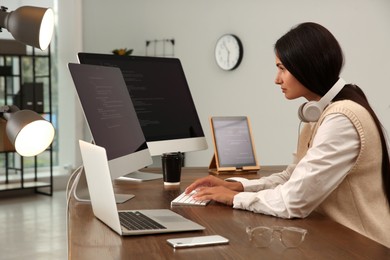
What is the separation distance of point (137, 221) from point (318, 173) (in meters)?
0.51

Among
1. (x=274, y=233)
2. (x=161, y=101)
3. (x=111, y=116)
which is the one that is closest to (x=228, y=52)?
(x=161, y=101)

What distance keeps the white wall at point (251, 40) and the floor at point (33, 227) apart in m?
1.78

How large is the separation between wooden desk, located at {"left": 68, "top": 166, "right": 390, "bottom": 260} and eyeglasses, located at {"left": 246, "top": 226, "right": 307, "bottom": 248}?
16 millimetres

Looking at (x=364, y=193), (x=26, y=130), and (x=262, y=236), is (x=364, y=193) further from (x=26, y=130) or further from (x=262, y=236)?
(x=26, y=130)

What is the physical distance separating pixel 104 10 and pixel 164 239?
18.0 ft

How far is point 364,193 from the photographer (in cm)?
159

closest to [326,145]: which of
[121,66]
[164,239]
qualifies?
[164,239]

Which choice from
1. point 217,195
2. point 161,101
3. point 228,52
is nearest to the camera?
point 217,195

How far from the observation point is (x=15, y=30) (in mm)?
1191

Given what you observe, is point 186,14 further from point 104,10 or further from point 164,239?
point 164,239

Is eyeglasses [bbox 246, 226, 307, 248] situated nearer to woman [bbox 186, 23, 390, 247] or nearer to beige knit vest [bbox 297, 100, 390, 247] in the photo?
woman [bbox 186, 23, 390, 247]

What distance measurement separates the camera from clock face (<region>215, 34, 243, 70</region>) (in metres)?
5.90

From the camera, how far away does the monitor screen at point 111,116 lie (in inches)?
61.4

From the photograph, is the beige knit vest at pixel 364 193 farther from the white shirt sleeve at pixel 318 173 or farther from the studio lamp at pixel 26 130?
the studio lamp at pixel 26 130
